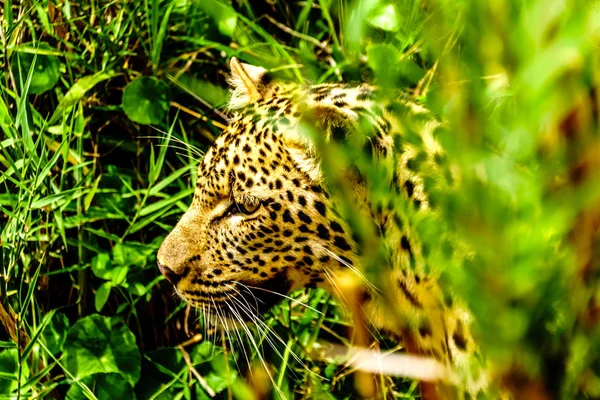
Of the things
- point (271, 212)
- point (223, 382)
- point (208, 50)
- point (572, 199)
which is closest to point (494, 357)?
point (572, 199)

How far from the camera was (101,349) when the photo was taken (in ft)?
8.81

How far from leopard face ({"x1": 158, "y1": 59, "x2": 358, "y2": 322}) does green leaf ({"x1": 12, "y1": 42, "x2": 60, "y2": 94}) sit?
742 mm

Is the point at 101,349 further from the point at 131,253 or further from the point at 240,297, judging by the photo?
the point at 240,297

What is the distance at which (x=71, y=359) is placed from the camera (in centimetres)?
263

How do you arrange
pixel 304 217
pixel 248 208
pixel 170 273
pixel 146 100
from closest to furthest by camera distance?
pixel 304 217 < pixel 248 208 < pixel 170 273 < pixel 146 100

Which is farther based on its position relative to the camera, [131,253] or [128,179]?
[128,179]

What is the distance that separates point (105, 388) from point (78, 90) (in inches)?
37.9

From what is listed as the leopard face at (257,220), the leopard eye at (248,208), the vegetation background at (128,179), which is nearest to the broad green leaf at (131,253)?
the vegetation background at (128,179)

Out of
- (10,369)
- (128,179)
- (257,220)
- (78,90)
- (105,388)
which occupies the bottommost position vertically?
(105,388)

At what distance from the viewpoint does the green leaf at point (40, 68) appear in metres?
2.73

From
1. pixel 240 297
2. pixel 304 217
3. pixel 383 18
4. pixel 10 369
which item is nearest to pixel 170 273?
pixel 240 297

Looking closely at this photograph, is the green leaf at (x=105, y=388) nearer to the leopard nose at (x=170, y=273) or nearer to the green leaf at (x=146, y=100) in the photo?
the leopard nose at (x=170, y=273)

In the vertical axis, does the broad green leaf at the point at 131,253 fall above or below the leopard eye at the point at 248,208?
below

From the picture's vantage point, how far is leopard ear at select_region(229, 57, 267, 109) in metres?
2.36
